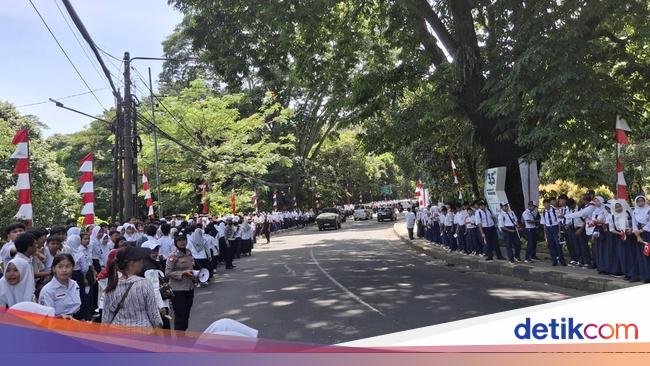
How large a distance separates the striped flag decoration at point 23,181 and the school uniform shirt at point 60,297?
14.0ft

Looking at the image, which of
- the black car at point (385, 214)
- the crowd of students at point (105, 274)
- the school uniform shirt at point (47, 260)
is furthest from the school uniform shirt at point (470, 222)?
the black car at point (385, 214)

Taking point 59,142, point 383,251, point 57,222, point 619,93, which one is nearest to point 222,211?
point 57,222

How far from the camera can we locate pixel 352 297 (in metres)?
10.2

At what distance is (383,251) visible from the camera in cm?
2081

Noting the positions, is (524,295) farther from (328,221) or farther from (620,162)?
(328,221)

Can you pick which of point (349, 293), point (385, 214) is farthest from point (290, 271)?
point (385, 214)

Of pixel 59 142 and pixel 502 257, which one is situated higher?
pixel 59 142

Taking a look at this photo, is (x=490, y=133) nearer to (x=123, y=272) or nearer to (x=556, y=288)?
(x=556, y=288)

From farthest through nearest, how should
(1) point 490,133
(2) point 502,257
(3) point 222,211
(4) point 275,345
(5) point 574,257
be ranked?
(3) point 222,211, (1) point 490,133, (2) point 502,257, (5) point 574,257, (4) point 275,345

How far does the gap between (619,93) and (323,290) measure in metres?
8.07

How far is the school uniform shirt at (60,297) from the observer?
4.91m

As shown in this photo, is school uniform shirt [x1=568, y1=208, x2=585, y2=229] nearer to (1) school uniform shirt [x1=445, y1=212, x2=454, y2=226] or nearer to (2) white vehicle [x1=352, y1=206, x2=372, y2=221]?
(1) school uniform shirt [x1=445, y1=212, x2=454, y2=226]

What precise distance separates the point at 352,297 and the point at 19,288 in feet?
20.4

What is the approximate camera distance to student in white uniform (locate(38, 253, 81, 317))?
16.1 ft
